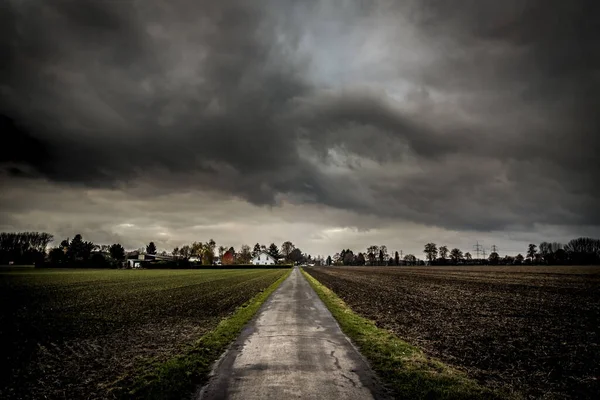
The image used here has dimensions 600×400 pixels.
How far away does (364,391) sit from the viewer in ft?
24.8

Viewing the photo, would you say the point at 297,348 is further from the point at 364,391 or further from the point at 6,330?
the point at 6,330

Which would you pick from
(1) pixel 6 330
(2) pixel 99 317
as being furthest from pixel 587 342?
(1) pixel 6 330

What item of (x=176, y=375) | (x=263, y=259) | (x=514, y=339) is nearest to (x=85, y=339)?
(x=176, y=375)

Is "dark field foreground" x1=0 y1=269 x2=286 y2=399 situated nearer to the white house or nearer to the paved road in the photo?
the paved road

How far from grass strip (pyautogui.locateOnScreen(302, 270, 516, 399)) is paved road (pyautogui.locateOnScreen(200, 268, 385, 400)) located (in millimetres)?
419

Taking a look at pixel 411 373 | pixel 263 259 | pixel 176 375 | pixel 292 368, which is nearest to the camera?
pixel 176 375

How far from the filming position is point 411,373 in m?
9.02

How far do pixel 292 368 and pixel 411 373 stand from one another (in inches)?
119

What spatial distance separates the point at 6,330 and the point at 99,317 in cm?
400

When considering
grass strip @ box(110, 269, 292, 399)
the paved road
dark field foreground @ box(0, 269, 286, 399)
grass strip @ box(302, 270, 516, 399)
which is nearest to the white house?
dark field foreground @ box(0, 269, 286, 399)

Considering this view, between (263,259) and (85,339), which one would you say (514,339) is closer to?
(85,339)

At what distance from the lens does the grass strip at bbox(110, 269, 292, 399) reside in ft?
25.4

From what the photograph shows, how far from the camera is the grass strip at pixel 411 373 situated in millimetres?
7730

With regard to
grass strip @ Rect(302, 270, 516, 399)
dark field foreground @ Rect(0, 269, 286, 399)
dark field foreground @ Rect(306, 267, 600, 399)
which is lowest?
dark field foreground @ Rect(0, 269, 286, 399)
